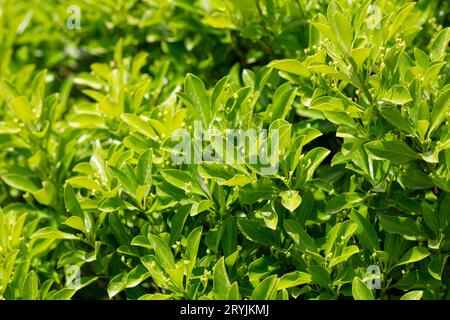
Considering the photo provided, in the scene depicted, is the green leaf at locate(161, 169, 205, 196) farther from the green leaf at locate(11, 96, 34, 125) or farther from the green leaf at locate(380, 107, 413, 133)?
the green leaf at locate(11, 96, 34, 125)

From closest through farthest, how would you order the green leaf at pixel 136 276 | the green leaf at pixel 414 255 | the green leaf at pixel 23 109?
the green leaf at pixel 414 255, the green leaf at pixel 136 276, the green leaf at pixel 23 109

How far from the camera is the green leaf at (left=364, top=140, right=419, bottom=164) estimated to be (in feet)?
6.13

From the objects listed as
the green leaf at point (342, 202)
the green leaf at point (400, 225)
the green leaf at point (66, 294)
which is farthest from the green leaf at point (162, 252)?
the green leaf at point (400, 225)

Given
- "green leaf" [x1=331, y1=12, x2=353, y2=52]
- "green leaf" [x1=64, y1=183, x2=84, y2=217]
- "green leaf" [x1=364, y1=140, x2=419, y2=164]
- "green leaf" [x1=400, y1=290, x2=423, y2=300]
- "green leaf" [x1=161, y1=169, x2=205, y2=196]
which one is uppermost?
"green leaf" [x1=331, y1=12, x2=353, y2=52]

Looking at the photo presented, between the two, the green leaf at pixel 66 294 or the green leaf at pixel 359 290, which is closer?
the green leaf at pixel 359 290

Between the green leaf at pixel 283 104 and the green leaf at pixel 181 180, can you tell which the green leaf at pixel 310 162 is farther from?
the green leaf at pixel 181 180

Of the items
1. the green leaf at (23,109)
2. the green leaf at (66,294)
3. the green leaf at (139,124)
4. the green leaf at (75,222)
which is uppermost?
the green leaf at (23,109)

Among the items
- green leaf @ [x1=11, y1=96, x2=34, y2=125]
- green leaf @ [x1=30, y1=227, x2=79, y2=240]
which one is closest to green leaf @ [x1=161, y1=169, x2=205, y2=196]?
green leaf @ [x1=30, y1=227, x2=79, y2=240]

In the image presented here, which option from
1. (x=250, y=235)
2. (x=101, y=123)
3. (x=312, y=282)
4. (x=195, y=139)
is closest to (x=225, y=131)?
(x=195, y=139)

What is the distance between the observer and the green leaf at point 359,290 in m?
1.81

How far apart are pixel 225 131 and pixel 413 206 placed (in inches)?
23.7

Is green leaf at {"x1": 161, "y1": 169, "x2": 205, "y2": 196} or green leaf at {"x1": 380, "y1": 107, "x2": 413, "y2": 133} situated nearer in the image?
green leaf at {"x1": 380, "y1": 107, "x2": 413, "y2": 133}

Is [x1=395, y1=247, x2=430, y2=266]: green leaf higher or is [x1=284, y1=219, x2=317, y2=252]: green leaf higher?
[x1=284, y1=219, x2=317, y2=252]: green leaf

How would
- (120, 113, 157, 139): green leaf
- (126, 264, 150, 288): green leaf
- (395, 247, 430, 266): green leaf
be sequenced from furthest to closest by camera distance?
(120, 113, 157, 139): green leaf → (126, 264, 150, 288): green leaf → (395, 247, 430, 266): green leaf
